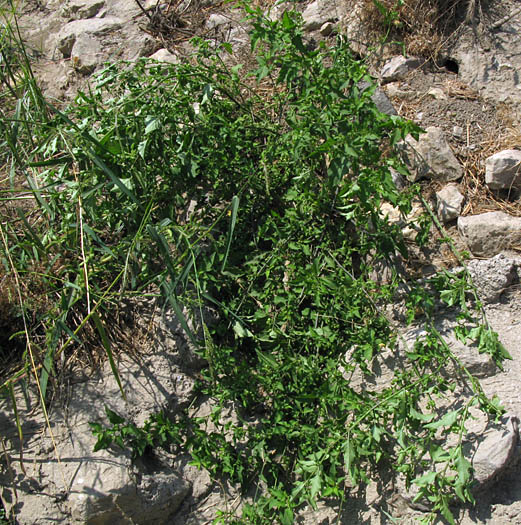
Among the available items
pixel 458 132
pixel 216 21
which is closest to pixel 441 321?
pixel 458 132

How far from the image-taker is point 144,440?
2506mm

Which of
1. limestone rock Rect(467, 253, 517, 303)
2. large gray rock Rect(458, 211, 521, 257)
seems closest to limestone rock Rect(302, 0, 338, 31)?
large gray rock Rect(458, 211, 521, 257)

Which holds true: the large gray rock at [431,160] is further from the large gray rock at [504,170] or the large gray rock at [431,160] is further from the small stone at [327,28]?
the small stone at [327,28]

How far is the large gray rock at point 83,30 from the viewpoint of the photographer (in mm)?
4324

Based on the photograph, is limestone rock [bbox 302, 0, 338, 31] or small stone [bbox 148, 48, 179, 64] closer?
limestone rock [bbox 302, 0, 338, 31]

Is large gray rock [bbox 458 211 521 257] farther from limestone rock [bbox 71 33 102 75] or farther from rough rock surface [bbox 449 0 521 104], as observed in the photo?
limestone rock [bbox 71 33 102 75]

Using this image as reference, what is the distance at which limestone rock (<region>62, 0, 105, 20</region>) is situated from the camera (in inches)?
181

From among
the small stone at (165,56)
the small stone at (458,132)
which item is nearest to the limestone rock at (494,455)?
the small stone at (458,132)

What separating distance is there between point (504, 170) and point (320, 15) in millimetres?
1661

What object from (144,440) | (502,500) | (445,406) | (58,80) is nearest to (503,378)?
(445,406)

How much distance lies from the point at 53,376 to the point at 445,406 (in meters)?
1.73

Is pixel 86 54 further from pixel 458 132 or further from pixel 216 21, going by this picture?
pixel 458 132

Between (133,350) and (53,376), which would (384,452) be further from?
(53,376)

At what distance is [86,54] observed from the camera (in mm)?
4195
